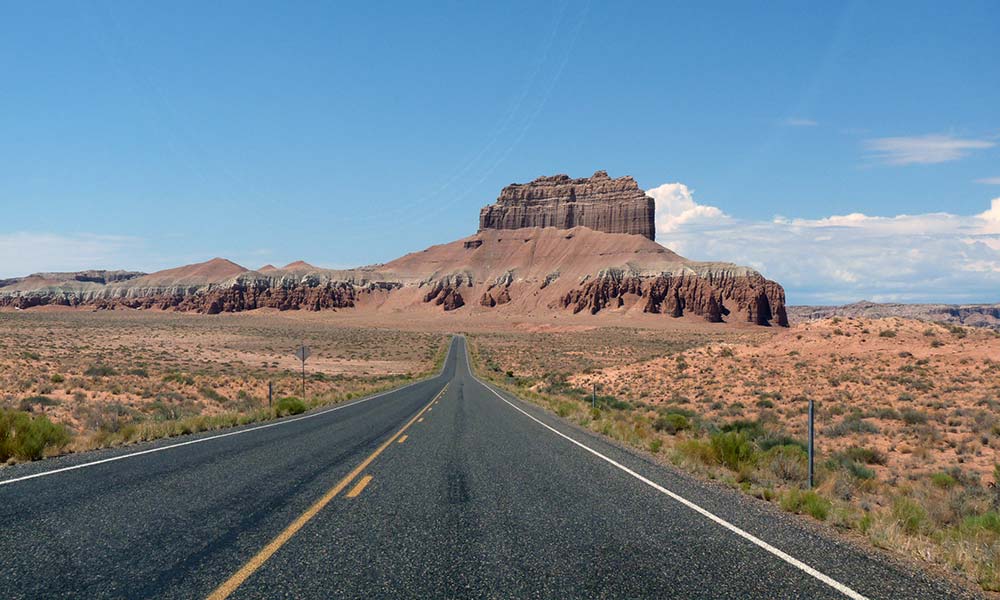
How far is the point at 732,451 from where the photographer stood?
495 inches

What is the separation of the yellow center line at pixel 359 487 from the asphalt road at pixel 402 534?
0.20ft

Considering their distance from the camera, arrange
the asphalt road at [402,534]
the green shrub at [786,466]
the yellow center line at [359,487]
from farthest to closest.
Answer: the green shrub at [786,466] < the yellow center line at [359,487] < the asphalt road at [402,534]

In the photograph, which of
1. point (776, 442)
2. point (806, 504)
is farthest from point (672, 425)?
point (806, 504)

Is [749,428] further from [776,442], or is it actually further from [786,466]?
[786,466]

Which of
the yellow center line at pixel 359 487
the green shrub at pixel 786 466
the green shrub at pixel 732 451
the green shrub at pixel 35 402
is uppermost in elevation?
the yellow center line at pixel 359 487

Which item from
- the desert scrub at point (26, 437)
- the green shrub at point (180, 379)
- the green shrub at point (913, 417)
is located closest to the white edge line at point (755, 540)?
the desert scrub at point (26, 437)

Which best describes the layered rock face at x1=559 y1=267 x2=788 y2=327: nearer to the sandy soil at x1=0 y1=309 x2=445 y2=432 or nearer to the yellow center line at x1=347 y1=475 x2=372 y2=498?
the sandy soil at x1=0 y1=309 x2=445 y2=432

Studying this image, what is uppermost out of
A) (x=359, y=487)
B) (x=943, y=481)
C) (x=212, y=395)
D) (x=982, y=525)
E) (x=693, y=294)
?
(x=693, y=294)

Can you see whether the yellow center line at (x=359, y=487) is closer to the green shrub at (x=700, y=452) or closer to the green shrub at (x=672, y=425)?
the green shrub at (x=700, y=452)

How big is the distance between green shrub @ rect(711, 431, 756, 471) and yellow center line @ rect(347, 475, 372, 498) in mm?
7193

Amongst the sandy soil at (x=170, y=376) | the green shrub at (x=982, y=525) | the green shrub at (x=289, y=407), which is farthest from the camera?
the sandy soil at (x=170, y=376)

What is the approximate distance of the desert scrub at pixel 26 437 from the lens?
10.9m

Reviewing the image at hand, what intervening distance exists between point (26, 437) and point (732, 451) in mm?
13563

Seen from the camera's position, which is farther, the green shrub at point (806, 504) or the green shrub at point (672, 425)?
the green shrub at point (672, 425)
